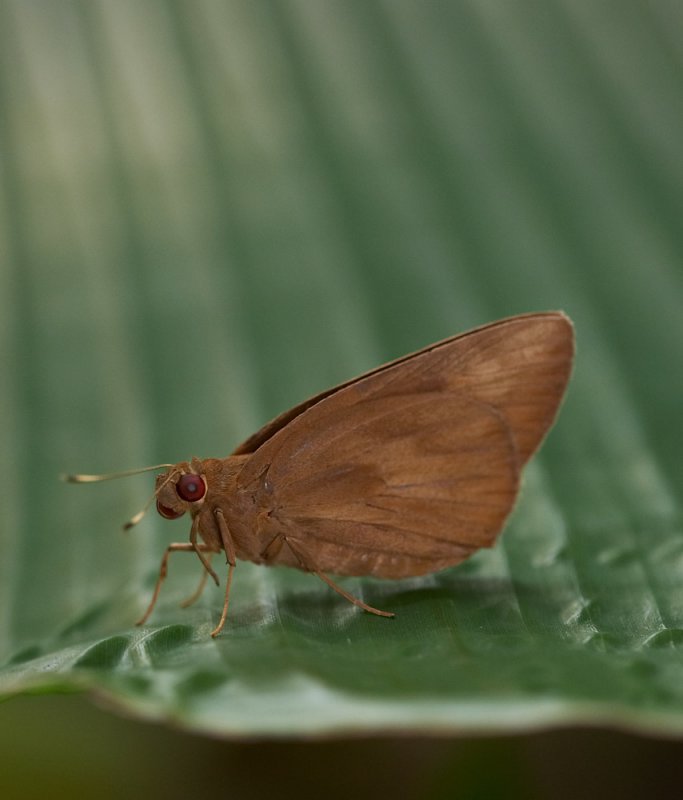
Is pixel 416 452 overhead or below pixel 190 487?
below

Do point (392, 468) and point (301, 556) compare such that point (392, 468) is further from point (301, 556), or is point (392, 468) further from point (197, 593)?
point (197, 593)

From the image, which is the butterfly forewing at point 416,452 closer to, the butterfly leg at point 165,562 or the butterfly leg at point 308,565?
the butterfly leg at point 308,565

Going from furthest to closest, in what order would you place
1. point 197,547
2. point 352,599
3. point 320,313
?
point 320,313, point 197,547, point 352,599

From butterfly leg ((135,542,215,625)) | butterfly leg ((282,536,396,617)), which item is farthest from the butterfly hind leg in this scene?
butterfly leg ((135,542,215,625))

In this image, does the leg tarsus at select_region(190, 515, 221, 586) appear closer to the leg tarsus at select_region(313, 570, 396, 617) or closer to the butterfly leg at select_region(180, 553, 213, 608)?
the butterfly leg at select_region(180, 553, 213, 608)

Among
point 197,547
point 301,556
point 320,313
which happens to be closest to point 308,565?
point 301,556

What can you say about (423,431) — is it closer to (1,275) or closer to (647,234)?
(647,234)

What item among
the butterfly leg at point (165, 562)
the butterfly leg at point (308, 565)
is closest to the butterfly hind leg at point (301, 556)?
the butterfly leg at point (308, 565)
